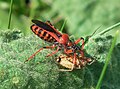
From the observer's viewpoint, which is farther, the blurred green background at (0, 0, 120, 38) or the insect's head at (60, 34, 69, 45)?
the blurred green background at (0, 0, 120, 38)

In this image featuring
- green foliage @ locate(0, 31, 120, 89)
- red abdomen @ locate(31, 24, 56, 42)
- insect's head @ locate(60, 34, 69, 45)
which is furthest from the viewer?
insect's head @ locate(60, 34, 69, 45)

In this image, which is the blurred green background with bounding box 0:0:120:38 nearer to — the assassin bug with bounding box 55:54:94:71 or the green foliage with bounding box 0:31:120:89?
the green foliage with bounding box 0:31:120:89

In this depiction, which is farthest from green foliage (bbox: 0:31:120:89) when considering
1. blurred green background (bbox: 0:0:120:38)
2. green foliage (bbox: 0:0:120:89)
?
blurred green background (bbox: 0:0:120:38)

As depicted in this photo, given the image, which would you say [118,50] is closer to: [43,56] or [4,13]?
[43,56]

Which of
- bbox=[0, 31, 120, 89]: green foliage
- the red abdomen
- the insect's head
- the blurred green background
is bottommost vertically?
bbox=[0, 31, 120, 89]: green foliage

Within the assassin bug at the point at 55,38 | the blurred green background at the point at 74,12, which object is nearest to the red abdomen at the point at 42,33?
the assassin bug at the point at 55,38

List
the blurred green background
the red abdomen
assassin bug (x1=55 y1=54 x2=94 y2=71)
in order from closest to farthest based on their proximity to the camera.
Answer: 1. assassin bug (x1=55 y1=54 x2=94 y2=71)
2. the red abdomen
3. the blurred green background

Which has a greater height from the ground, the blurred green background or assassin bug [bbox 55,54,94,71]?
the blurred green background

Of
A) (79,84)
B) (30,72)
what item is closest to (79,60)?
(79,84)
